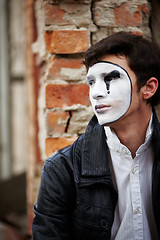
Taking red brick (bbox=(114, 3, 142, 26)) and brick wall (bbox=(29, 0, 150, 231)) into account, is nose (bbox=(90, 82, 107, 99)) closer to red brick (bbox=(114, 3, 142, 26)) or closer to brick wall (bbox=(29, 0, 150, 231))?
brick wall (bbox=(29, 0, 150, 231))

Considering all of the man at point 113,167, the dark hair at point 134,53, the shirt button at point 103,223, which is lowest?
the shirt button at point 103,223

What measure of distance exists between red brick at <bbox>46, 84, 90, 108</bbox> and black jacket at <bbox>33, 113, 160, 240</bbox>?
0.34 metres

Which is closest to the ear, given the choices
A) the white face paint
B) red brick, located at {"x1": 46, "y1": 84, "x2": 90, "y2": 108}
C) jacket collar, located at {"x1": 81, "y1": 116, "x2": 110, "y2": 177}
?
the white face paint

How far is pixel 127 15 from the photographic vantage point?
158 cm

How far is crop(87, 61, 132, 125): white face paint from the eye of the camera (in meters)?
1.22

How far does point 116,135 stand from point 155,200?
327 mm

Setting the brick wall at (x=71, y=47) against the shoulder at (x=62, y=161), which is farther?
the brick wall at (x=71, y=47)

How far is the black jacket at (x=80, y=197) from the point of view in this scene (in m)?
1.24

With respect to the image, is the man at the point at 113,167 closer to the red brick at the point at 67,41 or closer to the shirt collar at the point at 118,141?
the shirt collar at the point at 118,141

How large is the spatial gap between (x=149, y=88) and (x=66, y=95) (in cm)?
46

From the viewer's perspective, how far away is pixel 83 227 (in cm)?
125

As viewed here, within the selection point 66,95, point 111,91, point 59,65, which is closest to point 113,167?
point 111,91

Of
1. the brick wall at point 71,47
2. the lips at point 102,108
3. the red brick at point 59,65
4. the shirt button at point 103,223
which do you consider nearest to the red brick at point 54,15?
the brick wall at point 71,47

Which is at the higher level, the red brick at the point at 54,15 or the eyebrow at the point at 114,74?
the red brick at the point at 54,15
